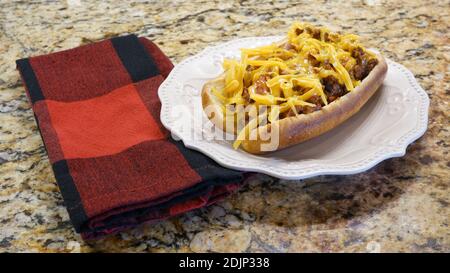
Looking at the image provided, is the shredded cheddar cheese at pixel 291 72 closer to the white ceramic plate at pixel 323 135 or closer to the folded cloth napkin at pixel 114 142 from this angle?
the white ceramic plate at pixel 323 135

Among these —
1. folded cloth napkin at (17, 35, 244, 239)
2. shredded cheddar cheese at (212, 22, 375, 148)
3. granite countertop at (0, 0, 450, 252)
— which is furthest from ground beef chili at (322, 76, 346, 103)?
folded cloth napkin at (17, 35, 244, 239)

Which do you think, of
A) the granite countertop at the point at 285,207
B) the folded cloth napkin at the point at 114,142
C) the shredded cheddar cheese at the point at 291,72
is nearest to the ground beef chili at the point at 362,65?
the shredded cheddar cheese at the point at 291,72

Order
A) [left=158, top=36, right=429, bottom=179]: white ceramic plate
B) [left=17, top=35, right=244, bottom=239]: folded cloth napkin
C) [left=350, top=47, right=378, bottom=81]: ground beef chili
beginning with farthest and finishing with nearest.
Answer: [left=350, top=47, right=378, bottom=81]: ground beef chili → [left=158, top=36, right=429, bottom=179]: white ceramic plate → [left=17, top=35, right=244, bottom=239]: folded cloth napkin

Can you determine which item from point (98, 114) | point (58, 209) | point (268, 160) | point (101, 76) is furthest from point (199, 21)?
point (58, 209)

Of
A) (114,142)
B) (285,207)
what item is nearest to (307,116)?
(285,207)

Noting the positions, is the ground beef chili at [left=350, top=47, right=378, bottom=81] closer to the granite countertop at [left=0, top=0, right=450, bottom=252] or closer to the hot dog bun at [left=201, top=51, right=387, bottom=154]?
the hot dog bun at [left=201, top=51, right=387, bottom=154]

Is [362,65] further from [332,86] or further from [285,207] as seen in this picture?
[285,207]
